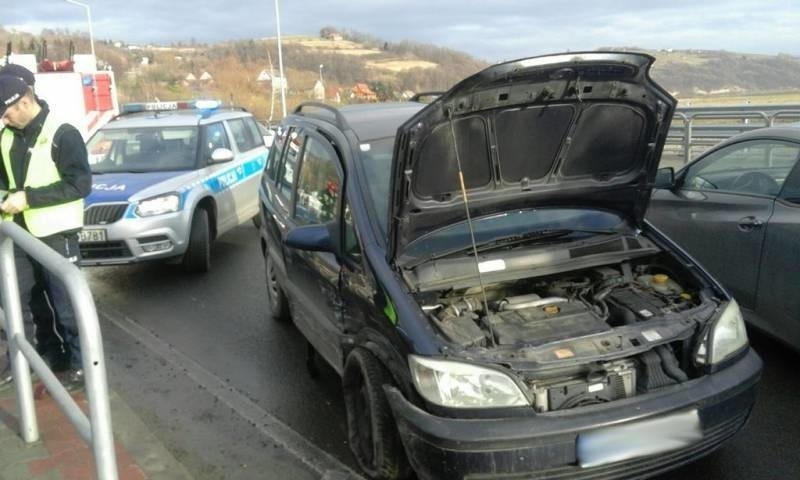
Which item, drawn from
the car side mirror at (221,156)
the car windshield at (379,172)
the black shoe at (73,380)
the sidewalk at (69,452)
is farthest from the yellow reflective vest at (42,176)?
the car side mirror at (221,156)

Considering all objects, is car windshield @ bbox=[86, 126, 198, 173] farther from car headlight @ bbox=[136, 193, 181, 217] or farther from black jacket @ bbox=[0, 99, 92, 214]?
black jacket @ bbox=[0, 99, 92, 214]

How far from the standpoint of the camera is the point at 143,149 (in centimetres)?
834

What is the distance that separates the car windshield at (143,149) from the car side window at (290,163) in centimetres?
292

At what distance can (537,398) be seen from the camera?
9.64 ft

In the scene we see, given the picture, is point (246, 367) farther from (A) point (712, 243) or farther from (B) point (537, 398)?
(A) point (712, 243)

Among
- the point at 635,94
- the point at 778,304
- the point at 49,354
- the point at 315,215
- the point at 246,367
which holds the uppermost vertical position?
the point at 635,94

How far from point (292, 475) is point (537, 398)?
1.33 metres

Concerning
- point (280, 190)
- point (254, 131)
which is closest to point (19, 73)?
point (280, 190)

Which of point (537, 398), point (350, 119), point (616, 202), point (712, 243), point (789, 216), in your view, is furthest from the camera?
point (712, 243)

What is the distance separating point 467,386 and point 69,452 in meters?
2.01

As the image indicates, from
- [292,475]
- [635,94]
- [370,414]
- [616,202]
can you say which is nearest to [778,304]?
[616,202]

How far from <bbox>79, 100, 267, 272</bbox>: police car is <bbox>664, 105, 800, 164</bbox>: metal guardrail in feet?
25.5

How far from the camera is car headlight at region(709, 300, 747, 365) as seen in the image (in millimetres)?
3174

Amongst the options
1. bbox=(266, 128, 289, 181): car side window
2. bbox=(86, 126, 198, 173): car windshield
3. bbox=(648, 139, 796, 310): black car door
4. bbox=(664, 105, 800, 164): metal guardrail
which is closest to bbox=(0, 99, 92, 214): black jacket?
bbox=(266, 128, 289, 181): car side window
